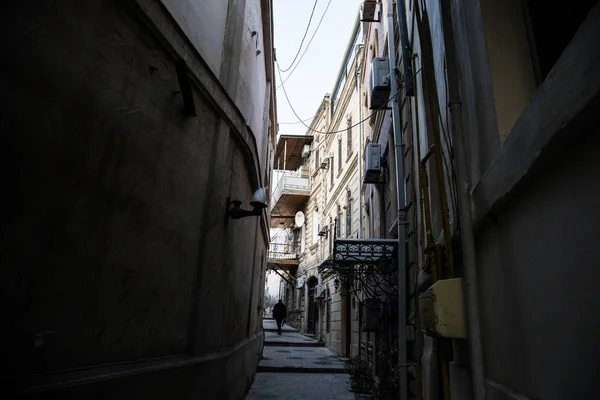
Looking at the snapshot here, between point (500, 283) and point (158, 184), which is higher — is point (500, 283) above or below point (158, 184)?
below

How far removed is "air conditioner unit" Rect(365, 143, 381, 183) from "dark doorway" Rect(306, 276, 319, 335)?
1272 centimetres

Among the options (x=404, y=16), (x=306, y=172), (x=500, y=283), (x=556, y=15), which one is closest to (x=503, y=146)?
(x=500, y=283)

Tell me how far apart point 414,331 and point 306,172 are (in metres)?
19.4

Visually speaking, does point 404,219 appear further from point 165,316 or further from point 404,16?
point 165,316

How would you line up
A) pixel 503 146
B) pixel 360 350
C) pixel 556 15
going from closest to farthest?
pixel 503 146 → pixel 556 15 → pixel 360 350

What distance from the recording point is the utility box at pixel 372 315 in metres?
7.65

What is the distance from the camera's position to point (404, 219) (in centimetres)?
610

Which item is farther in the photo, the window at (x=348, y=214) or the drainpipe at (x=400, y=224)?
the window at (x=348, y=214)

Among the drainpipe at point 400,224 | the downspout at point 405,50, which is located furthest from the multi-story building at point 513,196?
the drainpipe at point 400,224

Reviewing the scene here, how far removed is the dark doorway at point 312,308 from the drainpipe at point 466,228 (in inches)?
724

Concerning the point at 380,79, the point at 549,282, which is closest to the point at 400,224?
the point at 380,79

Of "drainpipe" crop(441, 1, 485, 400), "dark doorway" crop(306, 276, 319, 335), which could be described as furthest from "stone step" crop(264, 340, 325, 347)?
"drainpipe" crop(441, 1, 485, 400)

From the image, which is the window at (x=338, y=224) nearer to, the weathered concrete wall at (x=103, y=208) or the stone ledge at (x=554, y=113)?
the weathered concrete wall at (x=103, y=208)

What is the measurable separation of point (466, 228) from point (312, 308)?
20302 millimetres
